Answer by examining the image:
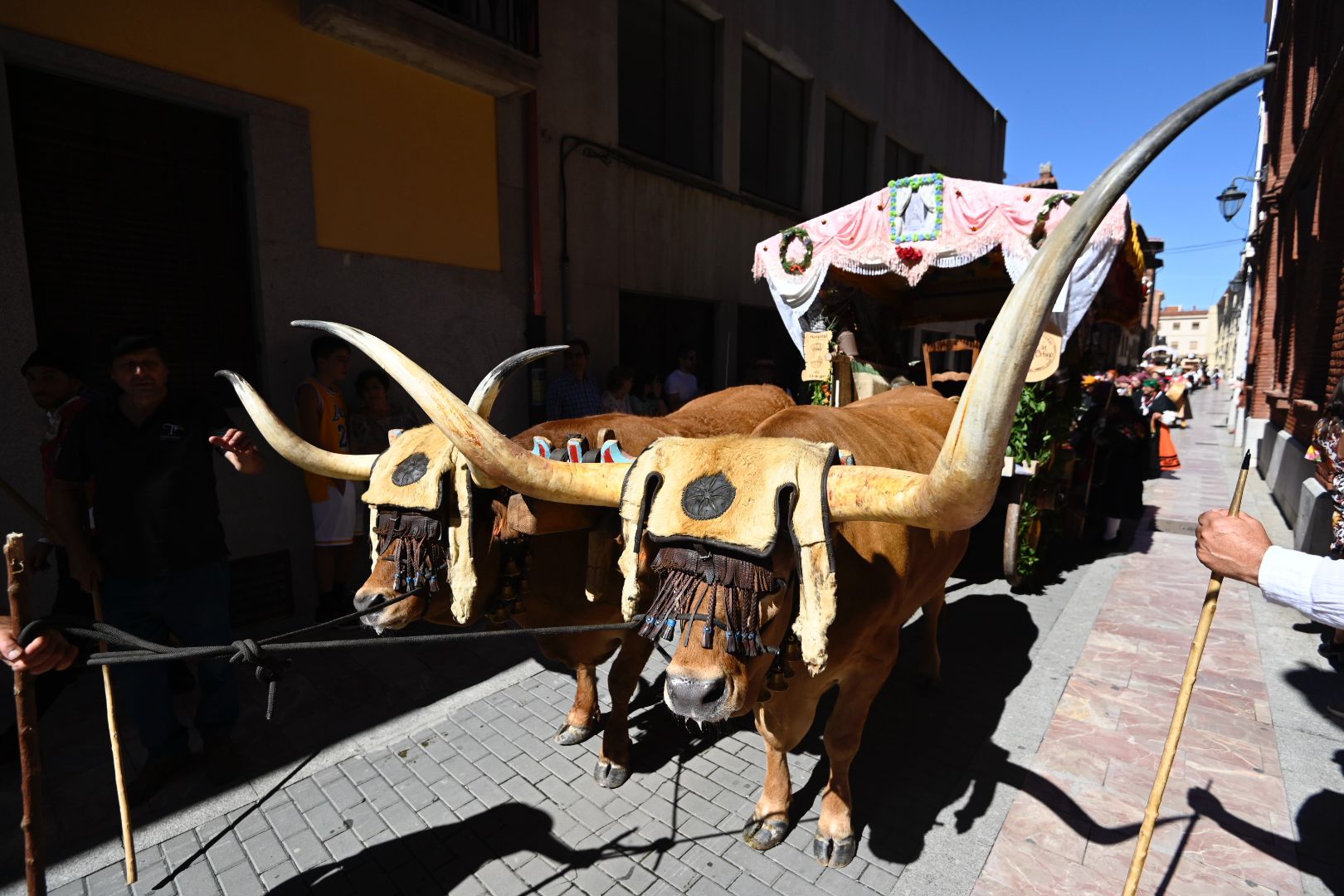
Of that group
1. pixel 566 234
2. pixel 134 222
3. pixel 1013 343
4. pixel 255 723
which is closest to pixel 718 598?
pixel 1013 343

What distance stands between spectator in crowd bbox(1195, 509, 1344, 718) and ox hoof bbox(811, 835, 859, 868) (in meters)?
1.86

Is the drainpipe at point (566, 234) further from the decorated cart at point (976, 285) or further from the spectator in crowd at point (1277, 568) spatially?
the spectator in crowd at point (1277, 568)

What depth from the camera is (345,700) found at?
4.21 m

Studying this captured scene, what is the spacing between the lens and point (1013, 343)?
139 centimetres

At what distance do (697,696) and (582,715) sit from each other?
2.21 m

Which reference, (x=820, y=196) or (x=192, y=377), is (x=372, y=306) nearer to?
(x=192, y=377)

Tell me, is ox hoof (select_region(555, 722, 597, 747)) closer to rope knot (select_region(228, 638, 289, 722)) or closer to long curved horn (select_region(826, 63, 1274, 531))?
rope knot (select_region(228, 638, 289, 722))

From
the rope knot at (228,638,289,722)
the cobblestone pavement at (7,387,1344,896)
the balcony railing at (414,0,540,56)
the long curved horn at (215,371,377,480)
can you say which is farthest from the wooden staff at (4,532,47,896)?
the balcony railing at (414,0,540,56)

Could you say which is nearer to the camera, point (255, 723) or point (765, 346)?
point (255, 723)

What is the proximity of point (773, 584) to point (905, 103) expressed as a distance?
51.5 ft

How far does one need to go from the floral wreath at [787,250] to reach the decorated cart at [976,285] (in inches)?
0.5

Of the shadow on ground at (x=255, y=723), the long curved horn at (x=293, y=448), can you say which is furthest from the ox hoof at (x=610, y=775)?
the long curved horn at (x=293, y=448)

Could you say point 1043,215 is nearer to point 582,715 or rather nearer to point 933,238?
point 933,238

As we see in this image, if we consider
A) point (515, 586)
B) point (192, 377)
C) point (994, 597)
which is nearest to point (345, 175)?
point (192, 377)
